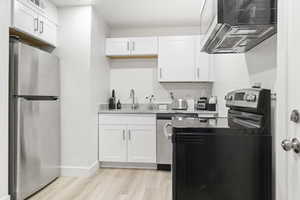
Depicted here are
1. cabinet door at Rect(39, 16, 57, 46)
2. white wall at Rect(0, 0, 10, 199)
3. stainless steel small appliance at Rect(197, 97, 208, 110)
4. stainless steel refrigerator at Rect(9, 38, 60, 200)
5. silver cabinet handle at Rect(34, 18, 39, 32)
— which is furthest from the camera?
stainless steel small appliance at Rect(197, 97, 208, 110)

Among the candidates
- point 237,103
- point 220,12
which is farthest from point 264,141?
point 220,12

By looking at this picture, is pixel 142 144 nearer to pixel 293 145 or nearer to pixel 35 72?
pixel 35 72

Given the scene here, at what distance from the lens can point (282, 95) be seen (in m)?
0.99

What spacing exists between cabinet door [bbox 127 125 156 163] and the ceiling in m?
1.74

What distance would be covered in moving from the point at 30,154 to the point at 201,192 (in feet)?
6.36

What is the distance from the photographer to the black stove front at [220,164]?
1.24 meters

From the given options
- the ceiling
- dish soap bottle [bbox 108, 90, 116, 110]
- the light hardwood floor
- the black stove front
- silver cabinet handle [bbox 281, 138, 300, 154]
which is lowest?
the light hardwood floor

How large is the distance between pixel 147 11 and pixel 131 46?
0.64 m

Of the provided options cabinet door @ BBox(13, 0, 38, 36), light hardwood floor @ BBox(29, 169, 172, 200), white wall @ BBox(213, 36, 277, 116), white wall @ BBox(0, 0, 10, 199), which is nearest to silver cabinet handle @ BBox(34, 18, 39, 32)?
cabinet door @ BBox(13, 0, 38, 36)

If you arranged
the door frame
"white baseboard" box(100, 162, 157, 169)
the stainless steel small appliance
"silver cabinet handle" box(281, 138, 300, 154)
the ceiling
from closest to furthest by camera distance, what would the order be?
1. "silver cabinet handle" box(281, 138, 300, 154)
2. the door frame
3. the ceiling
4. "white baseboard" box(100, 162, 157, 169)
5. the stainless steel small appliance

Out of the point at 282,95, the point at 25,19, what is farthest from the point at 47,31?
the point at 282,95

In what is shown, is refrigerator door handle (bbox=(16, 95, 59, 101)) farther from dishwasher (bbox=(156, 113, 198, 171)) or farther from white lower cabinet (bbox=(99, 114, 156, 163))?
dishwasher (bbox=(156, 113, 198, 171))

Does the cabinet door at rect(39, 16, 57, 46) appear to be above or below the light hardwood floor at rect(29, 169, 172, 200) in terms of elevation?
above

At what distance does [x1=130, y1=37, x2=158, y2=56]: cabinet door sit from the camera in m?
3.60
